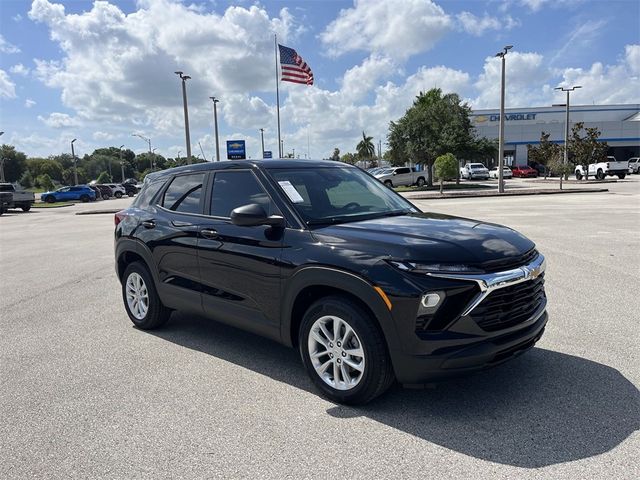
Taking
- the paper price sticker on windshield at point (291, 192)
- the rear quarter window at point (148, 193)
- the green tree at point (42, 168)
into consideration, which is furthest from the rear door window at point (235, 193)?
the green tree at point (42, 168)

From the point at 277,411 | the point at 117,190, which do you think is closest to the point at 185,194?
the point at 277,411

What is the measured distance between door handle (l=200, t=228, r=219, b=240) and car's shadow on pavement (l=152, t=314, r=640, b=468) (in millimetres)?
1177

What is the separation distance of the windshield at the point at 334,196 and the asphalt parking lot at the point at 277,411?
1419 millimetres

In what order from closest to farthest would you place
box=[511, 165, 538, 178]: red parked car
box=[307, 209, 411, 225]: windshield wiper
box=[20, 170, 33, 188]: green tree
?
box=[307, 209, 411, 225]: windshield wiper → box=[511, 165, 538, 178]: red parked car → box=[20, 170, 33, 188]: green tree

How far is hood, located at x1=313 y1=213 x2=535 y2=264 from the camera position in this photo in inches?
129

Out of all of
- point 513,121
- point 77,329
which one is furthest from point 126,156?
point 77,329

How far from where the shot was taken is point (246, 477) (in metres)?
2.82

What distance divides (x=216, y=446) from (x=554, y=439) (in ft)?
6.99

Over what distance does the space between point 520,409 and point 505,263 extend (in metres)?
1.05

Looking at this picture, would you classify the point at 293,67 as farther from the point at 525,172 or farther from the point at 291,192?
the point at 525,172

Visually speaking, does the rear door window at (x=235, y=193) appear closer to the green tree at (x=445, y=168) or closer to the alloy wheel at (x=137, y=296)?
the alloy wheel at (x=137, y=296)

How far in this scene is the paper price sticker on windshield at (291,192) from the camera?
4129mm

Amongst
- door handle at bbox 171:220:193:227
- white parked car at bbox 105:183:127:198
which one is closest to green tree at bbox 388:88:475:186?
white parked car at bbox 105:183:127:198

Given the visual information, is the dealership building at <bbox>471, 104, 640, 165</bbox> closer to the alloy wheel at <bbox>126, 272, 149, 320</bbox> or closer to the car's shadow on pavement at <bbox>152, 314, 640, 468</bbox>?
the alloy wheel at <bbox>126, 272, 149, 320</bbox>
